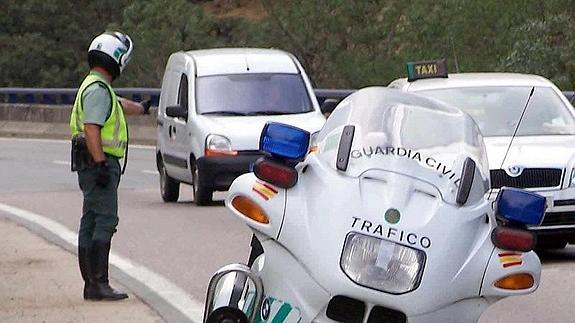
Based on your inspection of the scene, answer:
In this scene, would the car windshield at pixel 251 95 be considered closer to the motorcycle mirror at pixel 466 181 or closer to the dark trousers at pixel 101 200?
the dark trousers at pixel 101 200

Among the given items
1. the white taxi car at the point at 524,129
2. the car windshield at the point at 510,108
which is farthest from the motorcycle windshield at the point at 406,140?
the car windshield at the point at 510,108

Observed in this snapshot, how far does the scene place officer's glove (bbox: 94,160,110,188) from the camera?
10.7 meters

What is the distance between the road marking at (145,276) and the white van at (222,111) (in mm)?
2148

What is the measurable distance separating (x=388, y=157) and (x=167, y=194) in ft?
45.0

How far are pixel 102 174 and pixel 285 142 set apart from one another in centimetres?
371

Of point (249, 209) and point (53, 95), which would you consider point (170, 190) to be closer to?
point (249, 209)

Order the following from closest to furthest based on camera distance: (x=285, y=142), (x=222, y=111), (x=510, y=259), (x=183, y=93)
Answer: (x=510, y=259), (x=285, y=142), (x=222, y=111), (x=183, y=93)

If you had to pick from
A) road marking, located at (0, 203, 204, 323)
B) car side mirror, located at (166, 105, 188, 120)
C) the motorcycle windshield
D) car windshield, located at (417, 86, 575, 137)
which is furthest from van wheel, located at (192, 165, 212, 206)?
the motorcycle windshield

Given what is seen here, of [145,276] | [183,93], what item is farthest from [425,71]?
[183,93]

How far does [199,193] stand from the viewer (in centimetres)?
1912

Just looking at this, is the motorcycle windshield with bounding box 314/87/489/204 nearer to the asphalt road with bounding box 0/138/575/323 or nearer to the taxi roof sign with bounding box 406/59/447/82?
the asphalt road with bounding box 0/138/575/323

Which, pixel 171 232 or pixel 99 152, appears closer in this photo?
Result: pixel 99 152

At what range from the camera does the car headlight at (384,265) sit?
266 inches

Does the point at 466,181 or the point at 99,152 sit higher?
the point at 466,181
